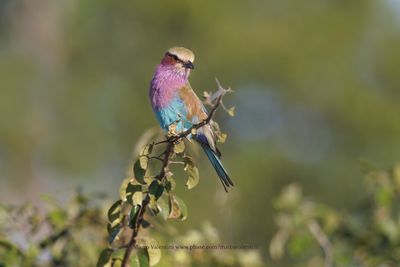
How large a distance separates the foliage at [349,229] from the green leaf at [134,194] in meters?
1.07

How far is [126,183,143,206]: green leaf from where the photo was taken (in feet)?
6.89

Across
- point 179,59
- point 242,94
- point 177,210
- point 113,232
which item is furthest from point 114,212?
point 242,94

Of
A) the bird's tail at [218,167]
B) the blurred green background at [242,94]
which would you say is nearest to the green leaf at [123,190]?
the bird's tail at [218,167]

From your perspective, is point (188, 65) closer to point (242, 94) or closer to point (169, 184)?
point (169, 184)

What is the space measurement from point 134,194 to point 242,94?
44.8 feet

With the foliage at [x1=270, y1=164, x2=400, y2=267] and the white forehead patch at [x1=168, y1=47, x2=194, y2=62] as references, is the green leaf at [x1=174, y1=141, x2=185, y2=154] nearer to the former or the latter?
the foliage at [x1=270, y1=164, x2=400, y2=267]

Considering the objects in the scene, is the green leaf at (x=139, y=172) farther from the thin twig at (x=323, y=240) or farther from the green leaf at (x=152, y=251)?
the thin twig at (x=323, y=240)

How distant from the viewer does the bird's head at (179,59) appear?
3.36 meters

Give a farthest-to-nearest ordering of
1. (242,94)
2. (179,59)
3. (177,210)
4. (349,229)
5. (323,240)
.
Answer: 1. (242,94)
2. (179,59)
3. (349,229)
4. (323,240)
5. (177,210)

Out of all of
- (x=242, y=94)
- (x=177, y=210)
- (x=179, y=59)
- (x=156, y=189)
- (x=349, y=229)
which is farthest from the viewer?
(x=242, y=94)

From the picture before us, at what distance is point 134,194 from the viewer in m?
2.11

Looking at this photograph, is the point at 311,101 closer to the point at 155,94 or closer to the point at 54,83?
the point at 54,83

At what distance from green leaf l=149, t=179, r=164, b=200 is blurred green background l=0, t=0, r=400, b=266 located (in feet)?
41.4

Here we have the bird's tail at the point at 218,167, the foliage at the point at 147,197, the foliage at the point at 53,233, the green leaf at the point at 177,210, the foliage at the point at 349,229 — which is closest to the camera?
the foliage at the point at 147,197
